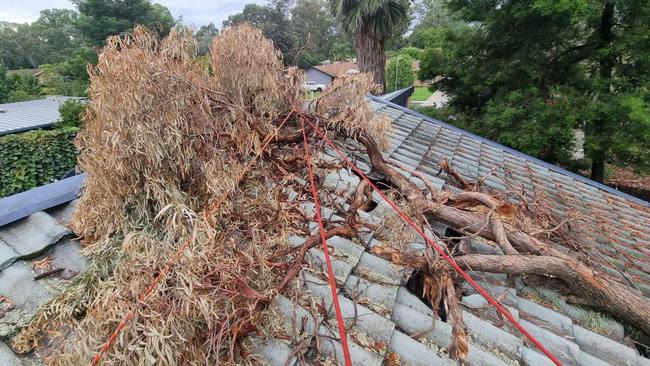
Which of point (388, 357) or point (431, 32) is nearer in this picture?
point (388, 357)

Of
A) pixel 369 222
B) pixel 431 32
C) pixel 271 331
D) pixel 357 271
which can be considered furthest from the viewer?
pixel 431 32

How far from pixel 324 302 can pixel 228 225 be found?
2.17ft

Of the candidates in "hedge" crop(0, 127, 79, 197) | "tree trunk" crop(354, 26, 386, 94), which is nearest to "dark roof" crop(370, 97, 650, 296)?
"tree trunk" crop(354, 26, 386, 94)

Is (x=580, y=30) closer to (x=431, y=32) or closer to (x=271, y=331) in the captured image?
(x=431, y=32)

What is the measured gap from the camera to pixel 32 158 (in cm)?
920

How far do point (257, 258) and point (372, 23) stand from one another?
12715 mm

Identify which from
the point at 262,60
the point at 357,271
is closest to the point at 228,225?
the point at 357,271

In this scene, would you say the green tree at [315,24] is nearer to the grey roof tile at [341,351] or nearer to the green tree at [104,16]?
the green tree at [104,16]

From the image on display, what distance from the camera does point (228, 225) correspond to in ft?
5.79

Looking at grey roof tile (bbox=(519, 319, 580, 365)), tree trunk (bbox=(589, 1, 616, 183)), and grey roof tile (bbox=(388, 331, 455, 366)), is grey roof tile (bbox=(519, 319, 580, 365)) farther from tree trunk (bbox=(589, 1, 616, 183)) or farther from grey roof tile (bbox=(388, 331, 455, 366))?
tree trunk (bbox=(589, 1, 616, 183))

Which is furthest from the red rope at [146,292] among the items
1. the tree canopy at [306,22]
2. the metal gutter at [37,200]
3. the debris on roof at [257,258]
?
the tree canopy at [306,22]

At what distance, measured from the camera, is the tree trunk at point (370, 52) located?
41.0 feet

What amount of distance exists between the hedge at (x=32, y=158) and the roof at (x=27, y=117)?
4.14 ft

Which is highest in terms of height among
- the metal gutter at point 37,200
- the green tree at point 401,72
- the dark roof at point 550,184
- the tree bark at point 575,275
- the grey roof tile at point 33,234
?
the metal gutter at point 37,200
